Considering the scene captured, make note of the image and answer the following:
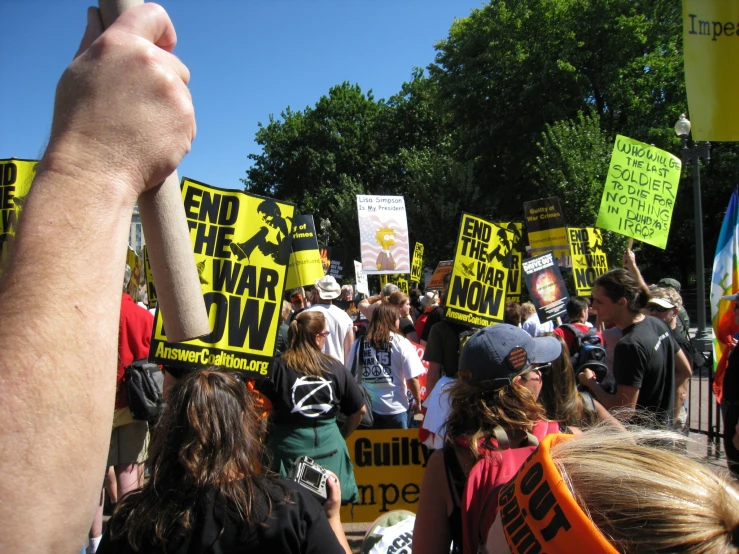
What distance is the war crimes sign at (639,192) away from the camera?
7477mm

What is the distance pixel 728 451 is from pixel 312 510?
11.6 feet

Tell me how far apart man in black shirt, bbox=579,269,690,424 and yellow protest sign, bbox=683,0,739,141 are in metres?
1.20

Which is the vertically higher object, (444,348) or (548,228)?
(548,228)

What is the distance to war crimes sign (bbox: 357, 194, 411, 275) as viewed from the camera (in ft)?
36.7

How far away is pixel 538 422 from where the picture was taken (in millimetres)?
2352

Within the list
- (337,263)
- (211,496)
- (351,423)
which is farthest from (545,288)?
(337,263)

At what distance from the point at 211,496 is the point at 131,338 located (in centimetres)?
314

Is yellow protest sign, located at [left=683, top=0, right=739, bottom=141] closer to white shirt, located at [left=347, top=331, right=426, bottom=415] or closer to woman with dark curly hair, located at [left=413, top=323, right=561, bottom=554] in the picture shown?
woman with dark curly hair, located at [left=413, top=323, right=561, bottom=554]

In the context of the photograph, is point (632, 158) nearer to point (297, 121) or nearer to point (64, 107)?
point (64, 107)

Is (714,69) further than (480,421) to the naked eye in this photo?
Yes

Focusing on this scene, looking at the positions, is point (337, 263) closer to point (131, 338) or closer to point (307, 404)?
point (131, 338)

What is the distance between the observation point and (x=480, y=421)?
2.27 meters

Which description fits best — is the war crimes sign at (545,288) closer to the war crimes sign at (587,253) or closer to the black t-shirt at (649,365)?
the war crimes sign at (587,253)

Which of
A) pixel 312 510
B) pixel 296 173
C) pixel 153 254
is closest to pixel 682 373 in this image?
pixel 312 510
